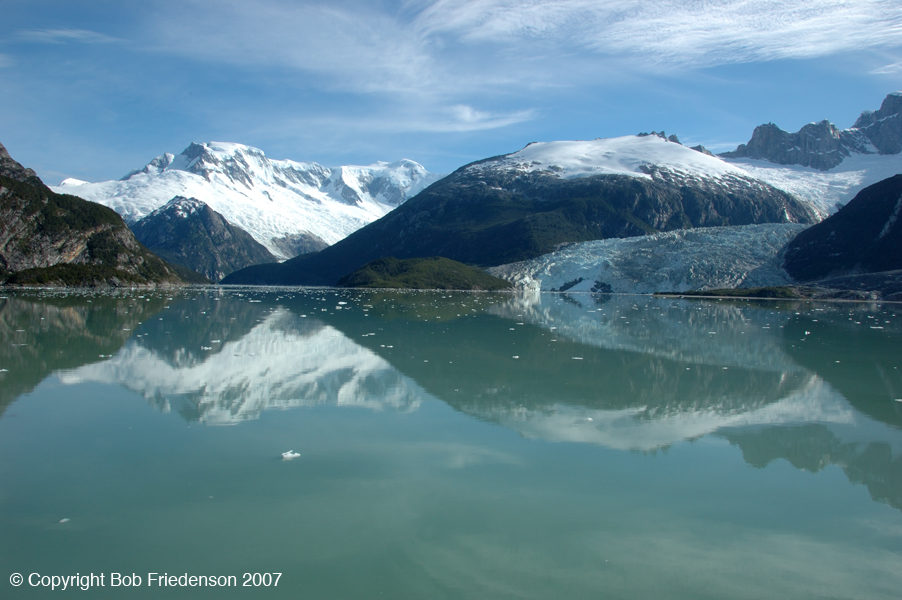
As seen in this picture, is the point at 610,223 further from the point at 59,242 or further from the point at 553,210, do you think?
the point at 59,242

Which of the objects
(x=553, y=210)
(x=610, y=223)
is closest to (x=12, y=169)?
(x=553, y=210)

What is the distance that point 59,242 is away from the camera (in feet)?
276

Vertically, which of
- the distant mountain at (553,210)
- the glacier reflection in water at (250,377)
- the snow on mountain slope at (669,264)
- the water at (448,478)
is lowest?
the water at (448,478)

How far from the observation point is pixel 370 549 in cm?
503

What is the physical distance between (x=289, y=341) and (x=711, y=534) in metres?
14.5

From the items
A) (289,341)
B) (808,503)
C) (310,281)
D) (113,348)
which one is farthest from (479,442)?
(310,281)

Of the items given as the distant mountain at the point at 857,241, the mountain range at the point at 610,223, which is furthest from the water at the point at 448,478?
the mountain range at the point at 610,223

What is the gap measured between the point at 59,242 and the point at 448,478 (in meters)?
96.9

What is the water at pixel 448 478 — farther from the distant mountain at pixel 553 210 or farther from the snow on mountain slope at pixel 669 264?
the distant mountain at pixel 553 210

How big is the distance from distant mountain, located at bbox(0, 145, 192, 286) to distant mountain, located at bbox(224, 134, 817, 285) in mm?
75094

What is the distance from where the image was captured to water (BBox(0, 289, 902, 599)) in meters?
4.78

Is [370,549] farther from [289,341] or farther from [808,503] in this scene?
[289,341]

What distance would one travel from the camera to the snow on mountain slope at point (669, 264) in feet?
309

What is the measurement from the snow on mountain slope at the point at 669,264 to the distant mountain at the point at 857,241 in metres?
3.74
